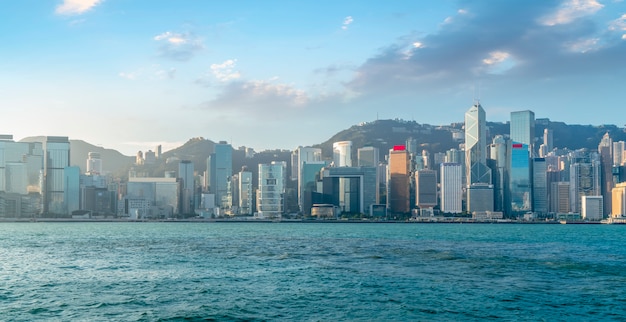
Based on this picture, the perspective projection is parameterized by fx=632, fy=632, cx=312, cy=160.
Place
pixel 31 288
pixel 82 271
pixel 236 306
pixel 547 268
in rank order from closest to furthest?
pixel 236 306
pixel 31 288
pixel 82 271
pixel 547 268

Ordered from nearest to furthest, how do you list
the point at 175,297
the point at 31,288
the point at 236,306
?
the point at 236,306, the point at 175,297, the point at 31,288

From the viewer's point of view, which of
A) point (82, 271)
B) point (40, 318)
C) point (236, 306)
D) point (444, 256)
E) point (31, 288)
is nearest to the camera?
point (40, 318)

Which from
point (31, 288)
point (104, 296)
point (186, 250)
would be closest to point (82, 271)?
point (31, 288)

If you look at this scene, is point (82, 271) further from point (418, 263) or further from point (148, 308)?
point (418, 263)

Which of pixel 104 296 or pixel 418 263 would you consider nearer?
pixel 104 296

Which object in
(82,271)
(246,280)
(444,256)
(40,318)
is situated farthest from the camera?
(444,256)

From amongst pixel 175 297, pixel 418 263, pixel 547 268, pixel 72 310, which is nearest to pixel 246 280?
pixel 175 297

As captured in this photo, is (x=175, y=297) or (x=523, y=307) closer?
(x=523, y=307)

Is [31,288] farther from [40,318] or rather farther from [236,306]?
[236,306]

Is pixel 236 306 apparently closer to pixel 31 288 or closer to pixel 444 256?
pixel 31 288
